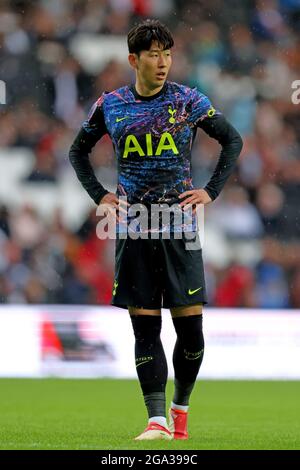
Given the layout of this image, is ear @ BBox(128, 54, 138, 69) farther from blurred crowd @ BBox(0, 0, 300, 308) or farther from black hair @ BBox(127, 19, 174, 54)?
blurred crowd @ BBox(0, 0, 300, 308)

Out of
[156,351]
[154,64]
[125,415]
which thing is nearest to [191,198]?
[154,64]

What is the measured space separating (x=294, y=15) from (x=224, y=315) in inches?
228

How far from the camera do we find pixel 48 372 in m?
13.5

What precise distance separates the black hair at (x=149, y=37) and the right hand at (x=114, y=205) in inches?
33.3

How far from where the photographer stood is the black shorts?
6898mm

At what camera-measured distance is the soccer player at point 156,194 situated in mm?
6906

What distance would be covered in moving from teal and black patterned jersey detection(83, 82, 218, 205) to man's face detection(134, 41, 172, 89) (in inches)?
5.0

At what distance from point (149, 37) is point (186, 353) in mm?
1802

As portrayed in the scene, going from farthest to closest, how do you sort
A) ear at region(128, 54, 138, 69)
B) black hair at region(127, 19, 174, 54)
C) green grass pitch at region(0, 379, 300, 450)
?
ear at region(128, 54, 138, 69) < black hair at region(127, 19, 174, 54) < green grass pitch at region(0, 379, 300, 450)

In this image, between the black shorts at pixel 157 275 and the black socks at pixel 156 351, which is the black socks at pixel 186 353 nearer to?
the black socks at pixel 156 351

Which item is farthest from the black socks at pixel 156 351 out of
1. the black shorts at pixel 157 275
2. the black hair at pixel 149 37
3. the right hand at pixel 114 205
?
the black hair at pixel 149 37

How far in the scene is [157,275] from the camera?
697 cm

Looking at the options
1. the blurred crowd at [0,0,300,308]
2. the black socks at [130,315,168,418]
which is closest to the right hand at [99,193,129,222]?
the black socks at [130,315,168,418]
